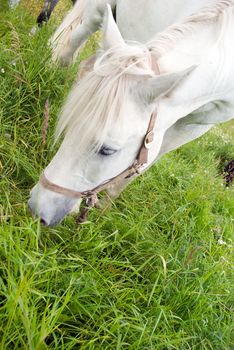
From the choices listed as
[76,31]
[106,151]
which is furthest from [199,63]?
[76,31]

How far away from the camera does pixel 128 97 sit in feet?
6.58

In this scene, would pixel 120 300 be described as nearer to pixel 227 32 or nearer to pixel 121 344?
pixel 121 344

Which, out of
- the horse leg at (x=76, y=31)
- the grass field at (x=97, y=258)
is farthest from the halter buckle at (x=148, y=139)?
the horse leg at (x=76, y=31)

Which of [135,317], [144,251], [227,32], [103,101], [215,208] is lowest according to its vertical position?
[215,208]

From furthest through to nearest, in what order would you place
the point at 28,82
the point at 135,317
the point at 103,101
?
the point at 28,82 → the point at 135,317 → the point at 103,101

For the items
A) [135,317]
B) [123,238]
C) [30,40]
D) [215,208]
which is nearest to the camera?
[135,317]

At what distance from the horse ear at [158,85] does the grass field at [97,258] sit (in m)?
0.91

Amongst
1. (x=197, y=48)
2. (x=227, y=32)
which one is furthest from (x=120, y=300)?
→ (x=227, y=32)

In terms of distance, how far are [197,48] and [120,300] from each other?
152 centimetres

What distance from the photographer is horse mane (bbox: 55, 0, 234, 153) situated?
6.41 feet

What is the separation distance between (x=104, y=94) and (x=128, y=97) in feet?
0.44

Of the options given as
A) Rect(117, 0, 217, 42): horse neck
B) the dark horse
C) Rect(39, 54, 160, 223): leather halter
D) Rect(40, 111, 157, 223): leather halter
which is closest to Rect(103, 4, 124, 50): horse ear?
Rect(39, 54, 160, 223): leather halter

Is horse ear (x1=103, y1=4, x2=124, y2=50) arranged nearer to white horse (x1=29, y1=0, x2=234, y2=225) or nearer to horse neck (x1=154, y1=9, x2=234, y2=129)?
white horse (x1=29, y1=0, x2=234, y2=225)

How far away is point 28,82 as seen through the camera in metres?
3.23
